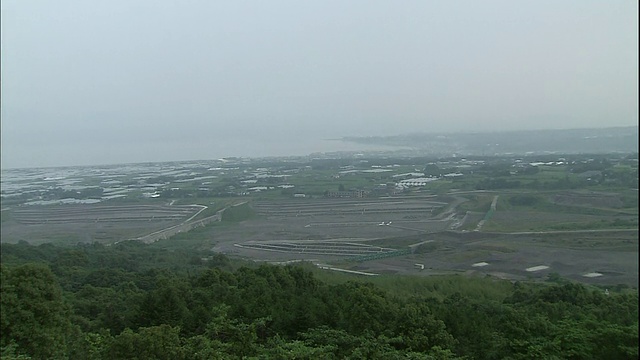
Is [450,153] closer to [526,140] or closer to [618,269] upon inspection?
[526,140]

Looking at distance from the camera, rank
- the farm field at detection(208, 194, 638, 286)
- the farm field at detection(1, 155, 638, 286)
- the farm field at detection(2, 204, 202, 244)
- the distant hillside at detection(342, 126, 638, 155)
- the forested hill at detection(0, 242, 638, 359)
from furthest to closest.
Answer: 1. the farm field at detection(2, 204, 202, 244)
2. the distant hillside at detection(342, 126, 638, 155)
3. the farm field at detection(1, 155, 638, 286)
4. the farm field at detection(208, 194, 638, 286)
5. the forested hill at detection(0, 242, 638, 359)

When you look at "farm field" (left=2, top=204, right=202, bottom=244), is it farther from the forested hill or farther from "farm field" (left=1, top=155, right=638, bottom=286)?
the forested hill

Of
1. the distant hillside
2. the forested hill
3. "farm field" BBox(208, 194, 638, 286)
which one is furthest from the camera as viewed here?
the distant hillside

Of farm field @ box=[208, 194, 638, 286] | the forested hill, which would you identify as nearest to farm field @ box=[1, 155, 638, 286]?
farm field @ box=[208, 194, 638, 286]

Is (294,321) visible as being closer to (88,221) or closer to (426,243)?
(426,243)

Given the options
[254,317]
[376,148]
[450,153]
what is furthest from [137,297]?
[376,148]

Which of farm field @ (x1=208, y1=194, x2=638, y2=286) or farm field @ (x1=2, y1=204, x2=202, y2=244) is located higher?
farm field @ (x1=2, y1=204, x2=202, y2=244)

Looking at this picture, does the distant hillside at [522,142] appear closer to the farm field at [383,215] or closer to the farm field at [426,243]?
the farm field at [383,215]
